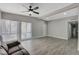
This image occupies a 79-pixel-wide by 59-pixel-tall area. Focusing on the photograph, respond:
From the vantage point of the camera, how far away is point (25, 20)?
11.5 feet

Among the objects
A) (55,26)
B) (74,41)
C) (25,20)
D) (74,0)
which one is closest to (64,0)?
(74,0)

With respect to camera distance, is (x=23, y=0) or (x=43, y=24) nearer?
(x=23, y=0)

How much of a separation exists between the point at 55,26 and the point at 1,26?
3813 millimetres

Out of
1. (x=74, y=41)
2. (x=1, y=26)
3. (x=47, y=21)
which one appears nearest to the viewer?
(x=1, y=26)

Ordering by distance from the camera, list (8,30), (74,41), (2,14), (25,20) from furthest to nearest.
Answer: (74,41) < (25,20) < (2,14) < (8,30)

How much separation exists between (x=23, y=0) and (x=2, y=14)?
2980 millimetres

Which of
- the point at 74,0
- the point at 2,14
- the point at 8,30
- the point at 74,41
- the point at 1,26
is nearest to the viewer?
the point at 74,0

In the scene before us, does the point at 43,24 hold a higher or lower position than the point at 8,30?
higher
